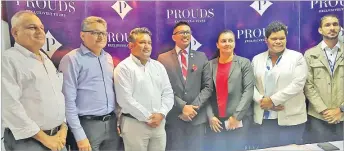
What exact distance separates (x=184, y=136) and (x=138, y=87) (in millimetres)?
409

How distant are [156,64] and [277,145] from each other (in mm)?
912

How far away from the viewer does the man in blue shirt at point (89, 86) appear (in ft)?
7.71

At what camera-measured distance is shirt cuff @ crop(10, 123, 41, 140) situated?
227 cm

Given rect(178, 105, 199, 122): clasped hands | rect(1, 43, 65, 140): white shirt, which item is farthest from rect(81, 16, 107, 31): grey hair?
rect(178, 105, 199, 122): clasped hands

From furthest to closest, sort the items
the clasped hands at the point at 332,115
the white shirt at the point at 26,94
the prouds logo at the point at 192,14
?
the clasped hands at the point at 332,115
the prouds logo at the point at 192,14
the white shirt at the point at 26,94

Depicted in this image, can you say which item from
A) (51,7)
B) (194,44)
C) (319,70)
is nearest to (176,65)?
(194,44)

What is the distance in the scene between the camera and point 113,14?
2406 millimetres

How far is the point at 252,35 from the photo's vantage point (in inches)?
101

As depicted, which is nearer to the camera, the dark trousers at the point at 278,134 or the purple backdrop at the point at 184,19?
the purple backdrop at the point at 184,19

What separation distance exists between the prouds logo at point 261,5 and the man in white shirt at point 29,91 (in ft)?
3.87

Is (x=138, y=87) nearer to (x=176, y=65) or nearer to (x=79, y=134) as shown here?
(x=176, y=65)

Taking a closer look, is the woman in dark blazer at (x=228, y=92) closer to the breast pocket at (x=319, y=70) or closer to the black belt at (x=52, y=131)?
the breast pocket at (x=319, y=70)

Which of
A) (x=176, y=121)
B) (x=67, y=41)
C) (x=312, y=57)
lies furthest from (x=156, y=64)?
(x=312, y=57)

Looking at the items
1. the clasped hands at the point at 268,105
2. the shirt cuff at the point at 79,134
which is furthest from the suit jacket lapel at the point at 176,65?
the shirt cuff at the point at 79,134
